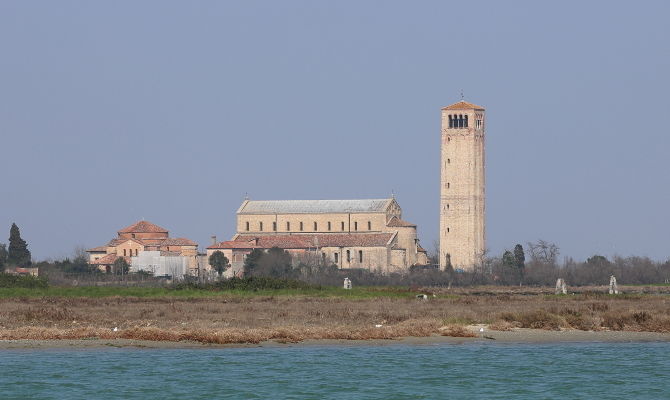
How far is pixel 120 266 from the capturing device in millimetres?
115250

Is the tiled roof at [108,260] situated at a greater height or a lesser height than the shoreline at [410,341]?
greater

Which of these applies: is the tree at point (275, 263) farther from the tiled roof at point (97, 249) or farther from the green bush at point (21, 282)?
the green bush at point (21, 282)

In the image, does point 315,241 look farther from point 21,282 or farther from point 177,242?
point 21,282

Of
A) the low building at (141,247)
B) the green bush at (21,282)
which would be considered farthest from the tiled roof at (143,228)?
the green bush at (21,282)

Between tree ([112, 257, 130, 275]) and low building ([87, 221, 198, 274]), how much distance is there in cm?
145

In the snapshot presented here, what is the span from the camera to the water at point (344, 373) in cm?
2844

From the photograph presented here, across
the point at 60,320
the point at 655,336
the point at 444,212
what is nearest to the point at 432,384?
the point at 655,336

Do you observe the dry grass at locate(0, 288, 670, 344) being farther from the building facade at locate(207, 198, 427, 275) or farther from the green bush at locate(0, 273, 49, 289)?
the building facade at locate(207, 198, 427, 275)

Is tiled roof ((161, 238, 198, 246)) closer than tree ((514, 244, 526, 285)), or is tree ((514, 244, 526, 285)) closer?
tree ((514, 244, 526, 285))

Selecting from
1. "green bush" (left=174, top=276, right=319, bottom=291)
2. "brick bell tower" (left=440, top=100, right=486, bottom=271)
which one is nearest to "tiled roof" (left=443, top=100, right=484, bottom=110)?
"brick bell tower" (left=440, top=100, right=486, bottom=271)

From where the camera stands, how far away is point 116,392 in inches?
1104

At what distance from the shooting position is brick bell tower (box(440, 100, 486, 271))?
401ft

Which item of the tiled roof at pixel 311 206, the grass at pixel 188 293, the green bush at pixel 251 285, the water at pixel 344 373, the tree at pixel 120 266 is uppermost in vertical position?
the tiled roof at pixel 311 206

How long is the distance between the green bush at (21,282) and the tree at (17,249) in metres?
46.7
